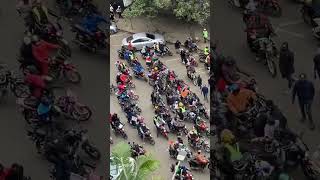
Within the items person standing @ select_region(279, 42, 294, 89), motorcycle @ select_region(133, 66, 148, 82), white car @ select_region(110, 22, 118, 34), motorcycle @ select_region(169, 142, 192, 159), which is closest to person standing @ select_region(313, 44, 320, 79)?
person standing @ select_region(279, 42, 294, 89)

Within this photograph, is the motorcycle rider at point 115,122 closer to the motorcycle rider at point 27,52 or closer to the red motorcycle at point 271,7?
the motorcycle rider at point 27,52

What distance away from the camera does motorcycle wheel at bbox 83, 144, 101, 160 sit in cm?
805

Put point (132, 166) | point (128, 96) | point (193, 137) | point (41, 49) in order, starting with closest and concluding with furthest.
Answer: point (41, 49), point (132, 166), point (193, 137), point (128, 96)

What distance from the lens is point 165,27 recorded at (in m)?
30.0

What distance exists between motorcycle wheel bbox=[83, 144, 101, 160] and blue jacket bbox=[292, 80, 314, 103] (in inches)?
93.3

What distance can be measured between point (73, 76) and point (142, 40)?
20860mm

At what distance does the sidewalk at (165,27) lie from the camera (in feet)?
96.3

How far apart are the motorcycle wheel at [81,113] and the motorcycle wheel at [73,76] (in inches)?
12.7

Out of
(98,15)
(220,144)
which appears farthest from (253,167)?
(98,15)

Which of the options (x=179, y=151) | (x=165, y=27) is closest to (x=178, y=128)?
(x=179, y=151)

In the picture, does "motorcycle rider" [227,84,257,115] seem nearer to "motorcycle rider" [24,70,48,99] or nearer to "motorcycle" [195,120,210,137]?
"motorcycle rider" [24,70,48,99]

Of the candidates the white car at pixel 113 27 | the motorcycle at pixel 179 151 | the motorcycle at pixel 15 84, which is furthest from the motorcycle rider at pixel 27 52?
the white car at pixel 113 27

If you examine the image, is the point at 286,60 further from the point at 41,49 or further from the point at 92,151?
the point at 41,49

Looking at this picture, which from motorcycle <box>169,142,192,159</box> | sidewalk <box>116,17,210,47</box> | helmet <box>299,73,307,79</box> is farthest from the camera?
sidewalk <box>116,17,210,47</box>
